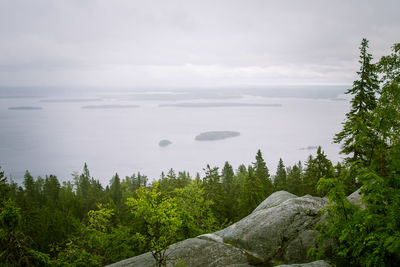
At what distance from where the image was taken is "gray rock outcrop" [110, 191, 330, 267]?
56.8ft

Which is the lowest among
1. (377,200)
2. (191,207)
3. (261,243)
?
(191,207)

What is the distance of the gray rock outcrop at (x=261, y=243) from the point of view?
56.8ft

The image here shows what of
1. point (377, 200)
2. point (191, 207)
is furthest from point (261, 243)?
point (377, 200)

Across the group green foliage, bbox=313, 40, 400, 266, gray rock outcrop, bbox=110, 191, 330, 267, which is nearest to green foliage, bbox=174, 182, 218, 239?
gray rock outcrop, bbox=110, 191, 330, 267

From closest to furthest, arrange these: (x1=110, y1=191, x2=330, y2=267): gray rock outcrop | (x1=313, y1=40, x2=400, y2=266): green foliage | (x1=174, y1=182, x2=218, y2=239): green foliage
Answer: (x1=313, y1=40, x2=400, y2=266): green foliage, (x1=110, y1=191, x2=330, y2=267): gray rock outcrop, (x1=174, y1=182, x2=218, y2=239): green foliage

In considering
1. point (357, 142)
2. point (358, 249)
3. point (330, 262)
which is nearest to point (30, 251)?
point (358, 249)

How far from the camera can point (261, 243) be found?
18.3m

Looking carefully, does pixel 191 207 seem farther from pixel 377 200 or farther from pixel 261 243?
pixel 377 200

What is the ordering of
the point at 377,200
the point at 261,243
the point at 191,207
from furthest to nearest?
the point at 191,207 < the point at 261,243 < the point at 377,200

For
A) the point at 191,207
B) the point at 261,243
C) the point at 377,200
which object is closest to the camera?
the point at 377,200

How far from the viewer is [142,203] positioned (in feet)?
47.0

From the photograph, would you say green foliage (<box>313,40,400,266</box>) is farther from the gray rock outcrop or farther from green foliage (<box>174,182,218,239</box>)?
green foliage (<box>174,182,218,239</box>)

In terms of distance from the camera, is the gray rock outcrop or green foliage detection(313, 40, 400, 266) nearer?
green foliage detection(313, 40, 400, 266)

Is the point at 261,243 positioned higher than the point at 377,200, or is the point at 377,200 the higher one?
the point at 377,200
